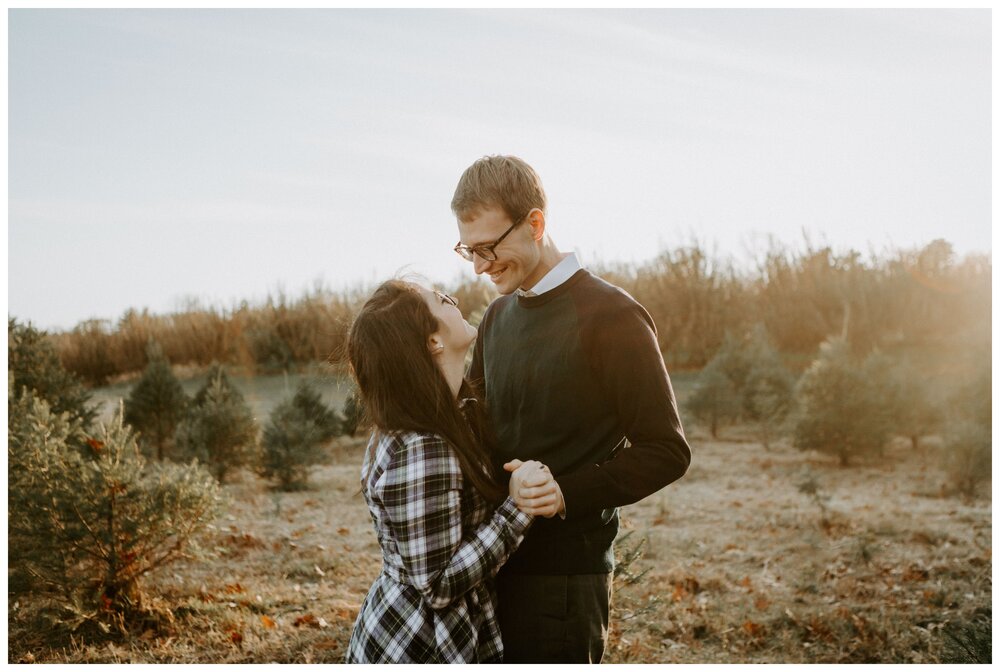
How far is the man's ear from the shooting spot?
75.4 inches

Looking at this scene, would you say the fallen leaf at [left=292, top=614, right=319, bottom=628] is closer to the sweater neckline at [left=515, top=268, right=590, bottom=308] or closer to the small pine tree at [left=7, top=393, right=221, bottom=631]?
the small pine tree at [left=7, top=393, right=221, bottom=631]

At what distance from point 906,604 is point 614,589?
1.80 meters

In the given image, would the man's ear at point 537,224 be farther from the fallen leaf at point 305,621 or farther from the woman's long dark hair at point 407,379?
the fallen leaf at point 305,621

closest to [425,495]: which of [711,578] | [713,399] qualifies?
[711,578]

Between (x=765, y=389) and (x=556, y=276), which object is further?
(x=765, y=389)

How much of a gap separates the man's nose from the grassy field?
155cm

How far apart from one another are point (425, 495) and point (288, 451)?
492 centimetres

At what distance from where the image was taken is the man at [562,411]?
1.66 m

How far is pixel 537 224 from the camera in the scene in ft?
6.31

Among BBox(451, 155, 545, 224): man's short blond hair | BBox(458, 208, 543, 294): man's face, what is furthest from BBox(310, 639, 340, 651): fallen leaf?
BBox(451, 155, 545, 224): man's short blond hair

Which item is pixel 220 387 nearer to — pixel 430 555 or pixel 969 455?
pixel 430 555

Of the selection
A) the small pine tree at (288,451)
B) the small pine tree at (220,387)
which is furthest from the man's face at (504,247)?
the small pine tree at (220,387)

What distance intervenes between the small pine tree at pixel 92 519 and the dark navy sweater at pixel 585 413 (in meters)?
2.39

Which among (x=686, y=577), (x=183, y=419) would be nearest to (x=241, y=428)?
(x=183, y=419)
